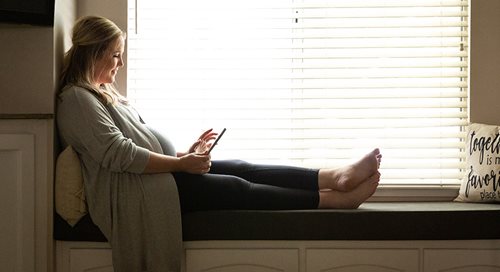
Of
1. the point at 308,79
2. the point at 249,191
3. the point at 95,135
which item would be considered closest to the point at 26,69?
the point at 95,135

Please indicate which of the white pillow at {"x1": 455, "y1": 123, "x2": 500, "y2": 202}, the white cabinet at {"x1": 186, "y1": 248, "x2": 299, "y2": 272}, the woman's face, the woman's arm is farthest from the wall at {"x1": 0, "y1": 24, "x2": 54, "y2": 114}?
the white pillow at {"x1": 455, "y1": 123, "x2": 500, "y2": 202}

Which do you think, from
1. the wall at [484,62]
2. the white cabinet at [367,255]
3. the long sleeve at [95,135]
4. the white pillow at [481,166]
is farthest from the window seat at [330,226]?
the wall at [484,62]

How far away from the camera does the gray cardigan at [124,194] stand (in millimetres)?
2844

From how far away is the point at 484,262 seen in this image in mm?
2949

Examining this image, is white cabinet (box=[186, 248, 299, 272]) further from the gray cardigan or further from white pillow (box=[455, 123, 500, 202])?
white pillow (box=[455, 123, 500, 202])

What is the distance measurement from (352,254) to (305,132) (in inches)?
36.3

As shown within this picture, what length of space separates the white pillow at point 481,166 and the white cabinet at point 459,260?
1.59 ft

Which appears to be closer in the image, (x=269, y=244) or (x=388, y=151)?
(x=269, y=244)

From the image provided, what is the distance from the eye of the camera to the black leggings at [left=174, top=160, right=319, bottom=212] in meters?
2.99

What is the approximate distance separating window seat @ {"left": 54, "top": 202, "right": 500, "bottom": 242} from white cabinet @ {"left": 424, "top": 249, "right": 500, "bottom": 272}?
0.06 metres

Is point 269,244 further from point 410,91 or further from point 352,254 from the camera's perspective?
point 410,91

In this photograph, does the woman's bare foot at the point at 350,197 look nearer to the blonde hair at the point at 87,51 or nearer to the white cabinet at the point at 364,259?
the white cabinet at the point at 364,259

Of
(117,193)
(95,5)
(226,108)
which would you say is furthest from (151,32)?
(117,193)

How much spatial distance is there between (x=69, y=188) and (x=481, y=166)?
Result: 6.54 ft
